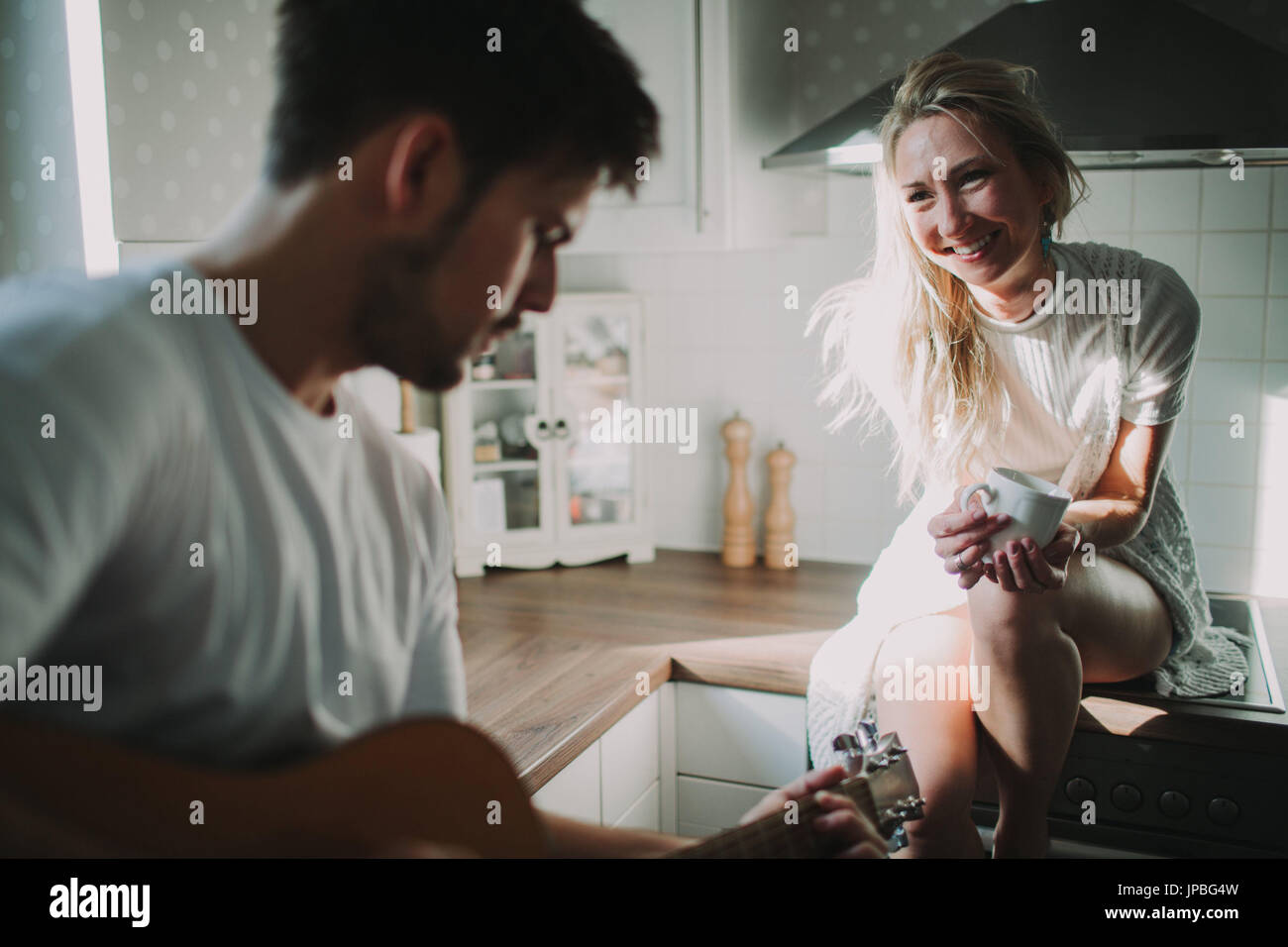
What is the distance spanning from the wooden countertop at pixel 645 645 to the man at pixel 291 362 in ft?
1.95

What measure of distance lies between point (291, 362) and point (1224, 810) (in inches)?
47.1

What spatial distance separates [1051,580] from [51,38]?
Result: 1.45 m

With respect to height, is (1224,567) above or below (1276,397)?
below

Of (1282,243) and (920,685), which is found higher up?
(1282,243)

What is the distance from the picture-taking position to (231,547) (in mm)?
531

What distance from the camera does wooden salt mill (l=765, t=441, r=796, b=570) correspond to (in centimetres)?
192

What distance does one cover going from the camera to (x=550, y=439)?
6.30 ft

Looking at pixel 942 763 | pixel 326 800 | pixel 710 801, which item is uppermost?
pixel 326 800

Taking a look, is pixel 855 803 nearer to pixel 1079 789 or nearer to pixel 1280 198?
pixel 1079 789

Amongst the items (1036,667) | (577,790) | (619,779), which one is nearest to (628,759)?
(619,779)

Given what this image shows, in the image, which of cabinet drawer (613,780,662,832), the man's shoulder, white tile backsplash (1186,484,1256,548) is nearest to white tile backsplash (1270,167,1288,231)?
white tile backsplash (1186,484,1256,548)
